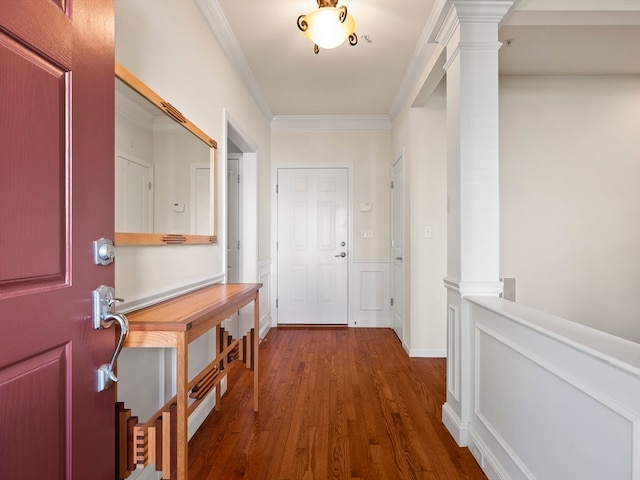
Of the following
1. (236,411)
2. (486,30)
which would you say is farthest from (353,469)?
(486,30)

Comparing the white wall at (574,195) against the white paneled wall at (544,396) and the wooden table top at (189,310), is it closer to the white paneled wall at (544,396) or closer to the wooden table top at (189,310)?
the white paneled wall at (544,396)

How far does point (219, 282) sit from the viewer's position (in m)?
2.36

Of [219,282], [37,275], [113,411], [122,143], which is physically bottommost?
[113,411]

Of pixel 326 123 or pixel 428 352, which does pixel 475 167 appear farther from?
pixel 326 123

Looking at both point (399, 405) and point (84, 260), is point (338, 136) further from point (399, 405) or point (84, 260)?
point (84, 260)

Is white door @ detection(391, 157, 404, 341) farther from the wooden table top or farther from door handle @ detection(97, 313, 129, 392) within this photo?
door handle @ detection(97, 313, 129, 392)

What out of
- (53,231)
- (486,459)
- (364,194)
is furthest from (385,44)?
(486,459)

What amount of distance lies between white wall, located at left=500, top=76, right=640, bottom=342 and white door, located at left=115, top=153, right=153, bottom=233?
2.85 meters

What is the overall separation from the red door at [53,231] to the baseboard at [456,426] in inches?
65.3

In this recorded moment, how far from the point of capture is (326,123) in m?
4.16

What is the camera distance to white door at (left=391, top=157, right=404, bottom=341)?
360cm

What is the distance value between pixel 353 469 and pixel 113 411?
1.20 m

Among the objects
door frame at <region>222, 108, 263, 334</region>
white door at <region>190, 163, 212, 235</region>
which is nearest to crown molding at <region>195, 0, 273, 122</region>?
door frame at <region>222, 108, 263, 334</region>

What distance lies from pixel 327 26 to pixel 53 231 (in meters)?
1.77
